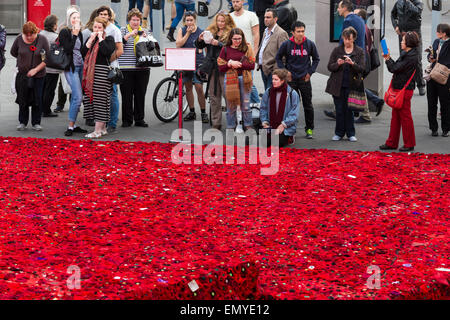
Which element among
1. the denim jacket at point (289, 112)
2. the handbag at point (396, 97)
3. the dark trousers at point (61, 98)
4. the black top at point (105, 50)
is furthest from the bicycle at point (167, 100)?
the handbag at point (396, 97)

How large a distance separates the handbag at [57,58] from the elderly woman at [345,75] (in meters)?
3.95

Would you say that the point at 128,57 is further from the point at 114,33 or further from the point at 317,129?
the point at 317,129

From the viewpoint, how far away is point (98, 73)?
13711 mm

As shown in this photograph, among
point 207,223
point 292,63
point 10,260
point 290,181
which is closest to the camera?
point 10,260

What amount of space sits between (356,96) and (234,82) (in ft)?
5.96

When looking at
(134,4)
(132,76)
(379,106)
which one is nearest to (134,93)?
(132,76)

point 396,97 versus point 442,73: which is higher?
point 442,73

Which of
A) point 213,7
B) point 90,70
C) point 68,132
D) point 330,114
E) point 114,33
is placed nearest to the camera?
point 90,70

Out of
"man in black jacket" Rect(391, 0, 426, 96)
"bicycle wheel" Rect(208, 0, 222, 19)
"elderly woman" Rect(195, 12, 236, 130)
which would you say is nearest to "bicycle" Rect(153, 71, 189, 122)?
"elderly woman" Rect(195, 12, 236, 130)

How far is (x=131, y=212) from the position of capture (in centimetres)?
983
